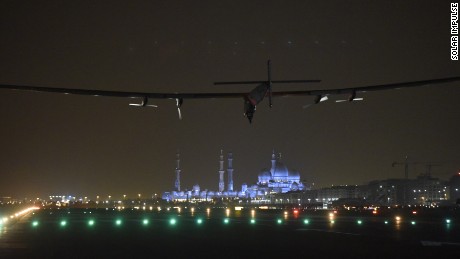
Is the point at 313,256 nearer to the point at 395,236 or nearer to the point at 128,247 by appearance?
the point at 128,247

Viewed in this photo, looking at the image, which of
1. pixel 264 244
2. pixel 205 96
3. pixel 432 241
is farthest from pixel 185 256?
pixel 432 241

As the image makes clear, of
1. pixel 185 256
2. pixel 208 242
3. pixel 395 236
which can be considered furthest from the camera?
pixel 395 236

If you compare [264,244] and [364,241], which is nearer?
[264,244]

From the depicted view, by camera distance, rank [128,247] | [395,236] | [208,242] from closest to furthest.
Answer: [128,247], [208,242], [395,236]

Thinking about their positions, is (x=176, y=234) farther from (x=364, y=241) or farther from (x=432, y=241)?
(x=432, y=241)

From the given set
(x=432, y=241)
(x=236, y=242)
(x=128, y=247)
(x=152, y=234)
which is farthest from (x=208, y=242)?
(x=432, y=241)

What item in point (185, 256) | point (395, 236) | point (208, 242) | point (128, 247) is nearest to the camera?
point (185, 256)

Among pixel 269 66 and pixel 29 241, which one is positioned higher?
pixel 269 66

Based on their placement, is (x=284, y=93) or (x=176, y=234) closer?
(x=284, y=93)

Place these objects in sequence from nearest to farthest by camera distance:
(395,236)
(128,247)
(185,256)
A: (185,256)
(128,247)
(395,236)
